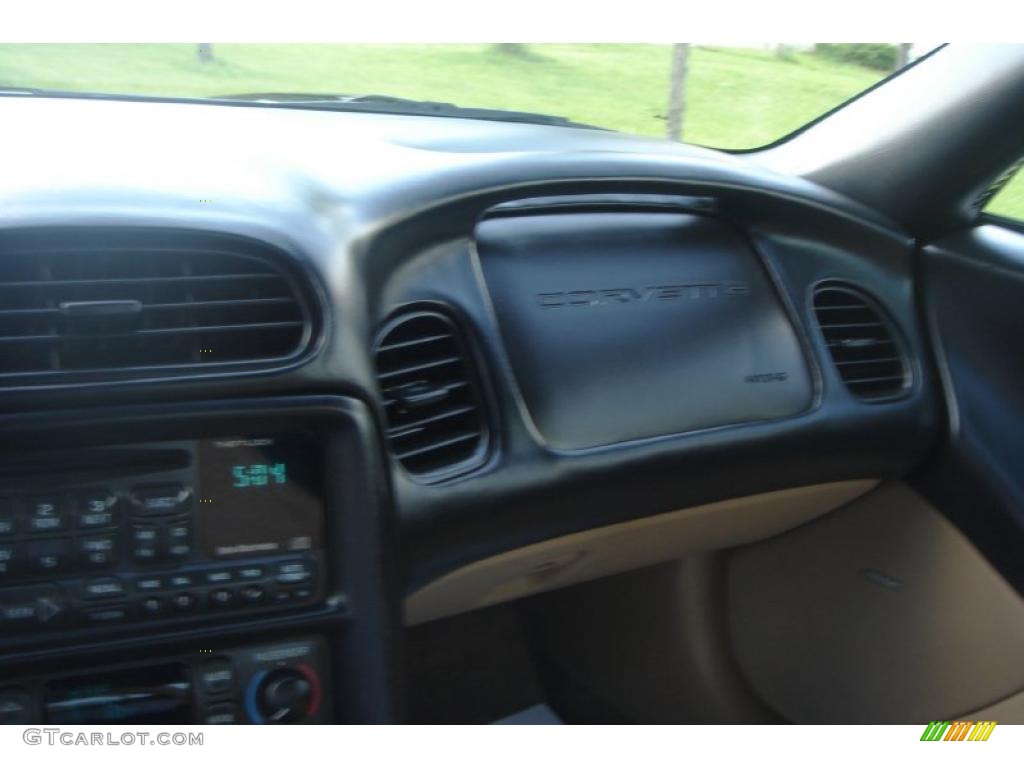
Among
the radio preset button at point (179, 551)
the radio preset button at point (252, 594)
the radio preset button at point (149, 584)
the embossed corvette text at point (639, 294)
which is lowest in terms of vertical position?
the radio preset button at point (252, 594)

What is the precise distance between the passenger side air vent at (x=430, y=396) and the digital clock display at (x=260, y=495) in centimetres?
22

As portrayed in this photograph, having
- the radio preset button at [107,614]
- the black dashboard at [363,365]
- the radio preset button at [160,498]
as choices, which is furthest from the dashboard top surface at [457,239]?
the radio preset button at [107,614]

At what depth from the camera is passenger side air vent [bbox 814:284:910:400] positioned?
7.18 feet

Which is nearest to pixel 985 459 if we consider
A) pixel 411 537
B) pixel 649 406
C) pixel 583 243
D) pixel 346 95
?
pixel 649 406

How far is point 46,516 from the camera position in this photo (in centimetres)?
126

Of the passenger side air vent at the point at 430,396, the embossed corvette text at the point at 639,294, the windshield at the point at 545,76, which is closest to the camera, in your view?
the passenger side air vent at the point at 430,396

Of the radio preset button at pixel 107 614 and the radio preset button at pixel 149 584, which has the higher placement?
the radio preset button at pixel 149 584

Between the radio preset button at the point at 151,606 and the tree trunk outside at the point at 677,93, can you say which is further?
the tree trunk outside at the point at 677,93

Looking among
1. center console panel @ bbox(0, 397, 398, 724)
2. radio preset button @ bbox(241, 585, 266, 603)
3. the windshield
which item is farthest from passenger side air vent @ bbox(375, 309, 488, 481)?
the windshield

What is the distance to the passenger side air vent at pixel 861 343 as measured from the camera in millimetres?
2189

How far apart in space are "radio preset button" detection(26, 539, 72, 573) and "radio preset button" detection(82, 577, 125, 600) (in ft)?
0.11

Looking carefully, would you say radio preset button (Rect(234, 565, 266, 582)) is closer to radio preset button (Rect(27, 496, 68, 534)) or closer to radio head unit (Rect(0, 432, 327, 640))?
radio head unit (Rect(0, 432, 327, 640))
